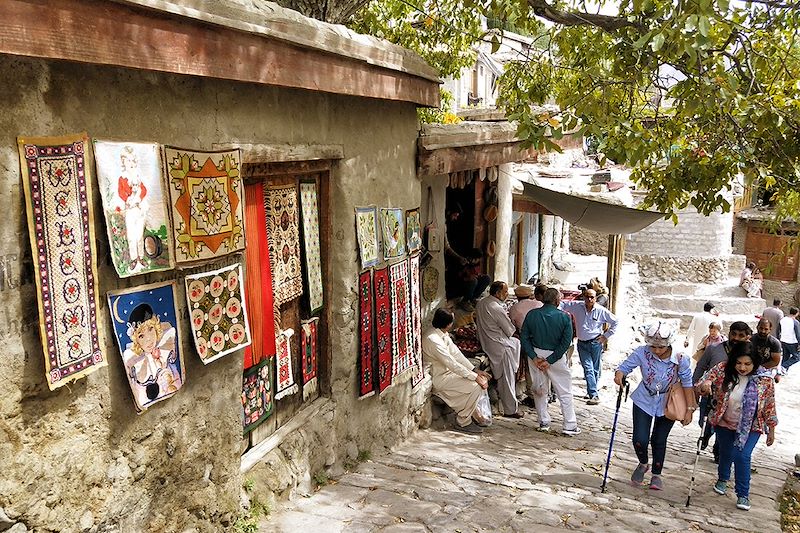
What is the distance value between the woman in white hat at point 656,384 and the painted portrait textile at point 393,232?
2285mm

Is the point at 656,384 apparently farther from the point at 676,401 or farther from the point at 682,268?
the point at 682,268

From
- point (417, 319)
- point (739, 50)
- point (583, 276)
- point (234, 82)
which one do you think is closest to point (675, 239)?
point (583, 276)

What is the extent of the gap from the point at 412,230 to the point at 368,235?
119cm

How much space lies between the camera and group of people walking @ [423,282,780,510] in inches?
241

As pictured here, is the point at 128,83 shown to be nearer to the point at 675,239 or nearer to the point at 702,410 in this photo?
the point at 702,410

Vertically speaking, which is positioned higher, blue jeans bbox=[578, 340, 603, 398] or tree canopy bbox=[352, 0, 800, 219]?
tree canopy bbox=[352, 0, 800, 219]

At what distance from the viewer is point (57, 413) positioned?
9.98ft

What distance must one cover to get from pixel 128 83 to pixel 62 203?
704mm

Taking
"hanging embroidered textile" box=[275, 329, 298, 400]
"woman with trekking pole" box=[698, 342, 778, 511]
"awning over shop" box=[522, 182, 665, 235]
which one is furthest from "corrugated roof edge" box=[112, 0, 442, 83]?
"awning over shop" box=[522, 182, 665, 235]

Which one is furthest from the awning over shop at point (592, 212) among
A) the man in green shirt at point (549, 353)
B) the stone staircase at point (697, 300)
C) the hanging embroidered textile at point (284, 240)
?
the stone staircase at point (697, 300)

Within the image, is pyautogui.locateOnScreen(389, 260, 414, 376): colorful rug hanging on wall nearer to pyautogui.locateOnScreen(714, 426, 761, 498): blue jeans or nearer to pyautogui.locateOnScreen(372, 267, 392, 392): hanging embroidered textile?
pyautogui.locateOnScreen(372, 267, 392, 392): hanging embroidered textile

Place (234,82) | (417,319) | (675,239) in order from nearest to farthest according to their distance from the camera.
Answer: (234,82), (417,319), (675,239)

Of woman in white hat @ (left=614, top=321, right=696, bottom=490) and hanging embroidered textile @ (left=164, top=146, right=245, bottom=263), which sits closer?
hanging embroidered textile @ (left=164, top=146, right=245, bottom=263)

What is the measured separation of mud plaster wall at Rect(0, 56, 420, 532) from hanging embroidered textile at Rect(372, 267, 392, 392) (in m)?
1.51
